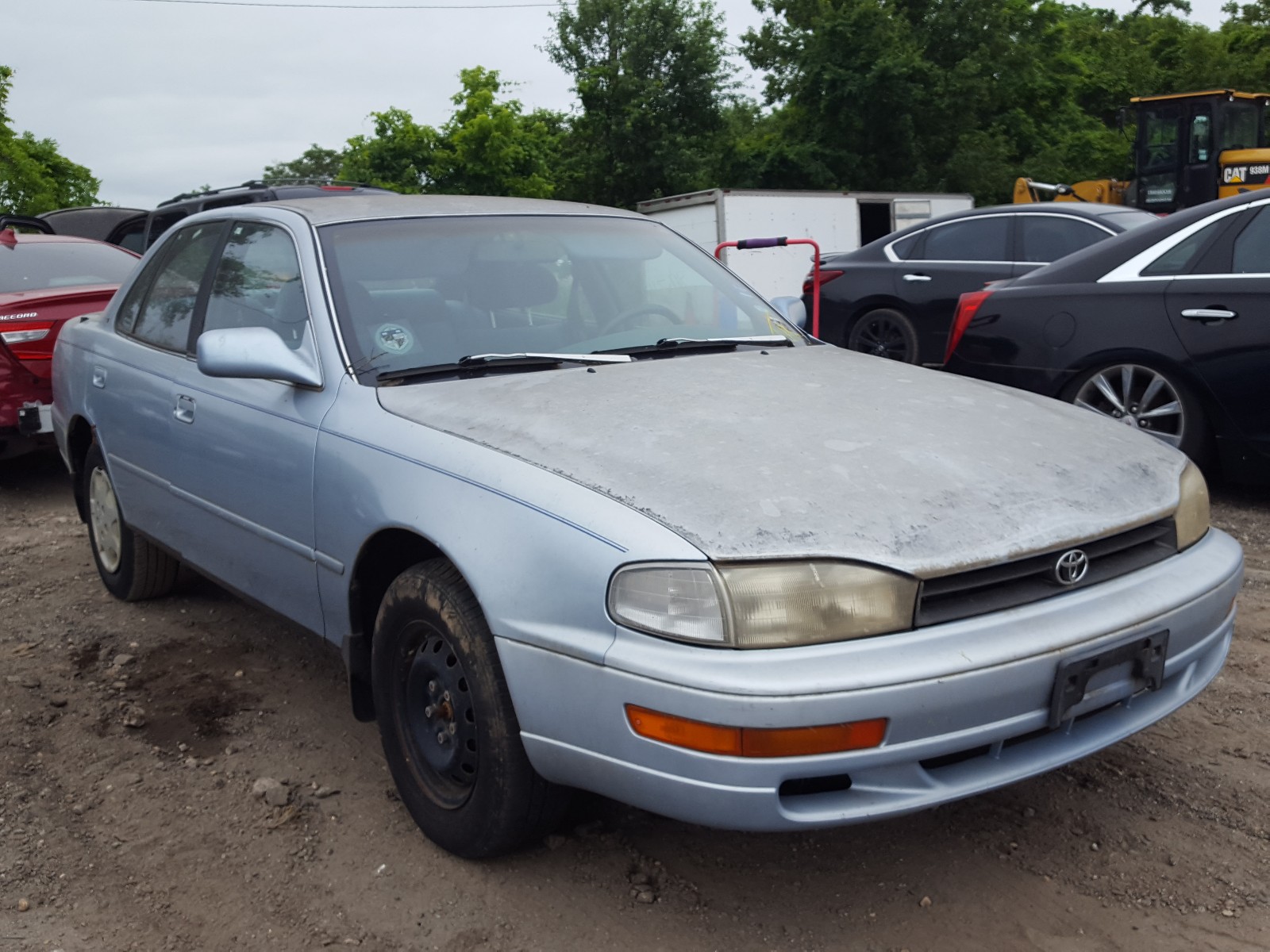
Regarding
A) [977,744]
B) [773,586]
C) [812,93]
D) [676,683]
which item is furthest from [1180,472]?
[812,93]

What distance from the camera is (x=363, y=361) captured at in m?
3.08

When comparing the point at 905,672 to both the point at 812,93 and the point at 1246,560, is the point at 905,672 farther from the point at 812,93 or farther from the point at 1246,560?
the point at 812,93

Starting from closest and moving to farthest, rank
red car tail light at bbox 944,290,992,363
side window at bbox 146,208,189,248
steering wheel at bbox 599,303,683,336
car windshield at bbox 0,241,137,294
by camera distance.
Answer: steering wheel at bbox 599,303,683,336 → red car tail light at bbox 944,290,992,363 → car windshield at bbox 0,241,137,294 → side window at bbox 146,208,189,248

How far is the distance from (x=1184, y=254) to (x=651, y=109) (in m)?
29.7

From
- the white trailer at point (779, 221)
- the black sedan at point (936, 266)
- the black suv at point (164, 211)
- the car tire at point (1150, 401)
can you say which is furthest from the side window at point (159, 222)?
the white trailer at point (779, 221)

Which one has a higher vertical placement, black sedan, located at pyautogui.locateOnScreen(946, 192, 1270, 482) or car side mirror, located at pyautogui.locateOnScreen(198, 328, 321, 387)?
car side mirror, located at pyautogui.locateOnScreen(198, 328, 321, 387)

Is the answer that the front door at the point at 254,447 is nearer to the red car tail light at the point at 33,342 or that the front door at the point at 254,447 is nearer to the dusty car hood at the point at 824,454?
the dusty car hood at the point at 824,454

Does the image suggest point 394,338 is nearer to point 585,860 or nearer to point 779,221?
point 585,860

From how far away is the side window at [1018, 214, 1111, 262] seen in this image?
8.46 m

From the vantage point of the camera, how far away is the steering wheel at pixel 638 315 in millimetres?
3455

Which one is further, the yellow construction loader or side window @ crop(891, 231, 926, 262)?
the yellow construction loader

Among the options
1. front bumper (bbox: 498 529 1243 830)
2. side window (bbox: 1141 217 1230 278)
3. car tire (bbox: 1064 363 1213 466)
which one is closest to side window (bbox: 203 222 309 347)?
front bumper (bbox: 498 529 1243 830)

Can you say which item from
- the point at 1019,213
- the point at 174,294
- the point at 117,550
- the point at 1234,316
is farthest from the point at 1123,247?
the point at 117,550

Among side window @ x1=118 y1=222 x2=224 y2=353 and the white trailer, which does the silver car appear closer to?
side window @ x1=118 y1=222 x2=224 y2=353
